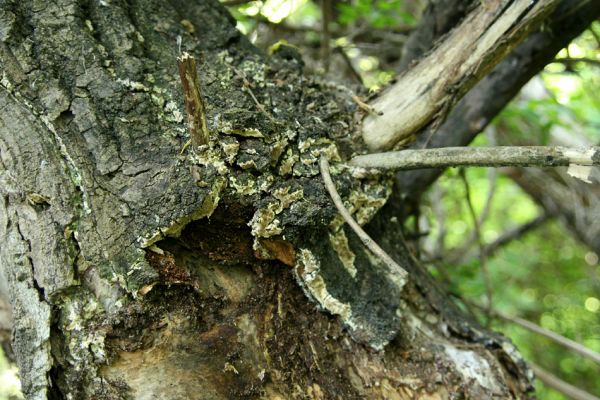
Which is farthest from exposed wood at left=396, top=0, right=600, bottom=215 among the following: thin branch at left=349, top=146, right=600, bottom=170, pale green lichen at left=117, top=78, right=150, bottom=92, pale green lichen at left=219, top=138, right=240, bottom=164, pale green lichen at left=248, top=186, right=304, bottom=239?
pale green lichen at left=117, top=78, right=150, bottom=92

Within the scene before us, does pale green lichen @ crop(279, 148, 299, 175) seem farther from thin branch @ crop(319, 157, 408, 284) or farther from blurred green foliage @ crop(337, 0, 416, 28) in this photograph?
blurred green foliage @ crop(337, 0, 416, 28)

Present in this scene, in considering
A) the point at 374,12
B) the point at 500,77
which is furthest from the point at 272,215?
the point at 374,12

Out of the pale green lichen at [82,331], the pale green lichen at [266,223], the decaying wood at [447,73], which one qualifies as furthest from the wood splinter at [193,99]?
the decaying wood at [447,73]

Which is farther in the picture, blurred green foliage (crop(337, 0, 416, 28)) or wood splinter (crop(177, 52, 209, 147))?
blurred green foliage (crop(337, 0, 416, 28))

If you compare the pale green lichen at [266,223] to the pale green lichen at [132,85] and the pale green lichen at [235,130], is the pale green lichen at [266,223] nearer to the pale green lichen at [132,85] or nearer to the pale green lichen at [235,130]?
the pale green lichen at [235,130]

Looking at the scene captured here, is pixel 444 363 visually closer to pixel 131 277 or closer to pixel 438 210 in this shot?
pixel 131 277

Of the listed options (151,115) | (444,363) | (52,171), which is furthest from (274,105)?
(444,363)
